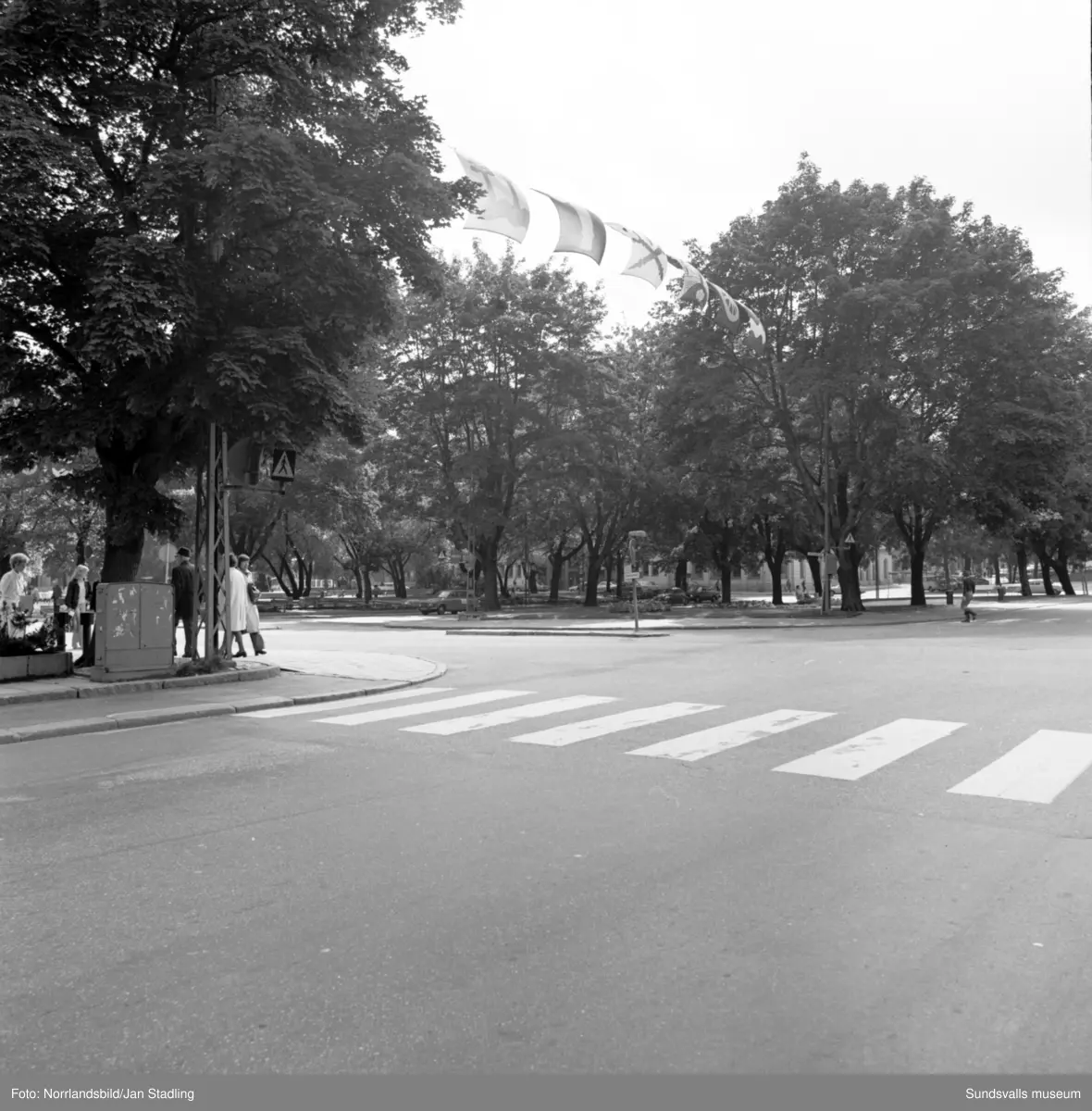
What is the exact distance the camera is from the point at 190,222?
1386 centimetres

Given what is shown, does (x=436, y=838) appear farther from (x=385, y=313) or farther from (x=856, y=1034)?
(x=385, y=313)

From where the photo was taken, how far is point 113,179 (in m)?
13.7

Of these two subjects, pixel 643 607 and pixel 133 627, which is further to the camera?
pixel 643 607

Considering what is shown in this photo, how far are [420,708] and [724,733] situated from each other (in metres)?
4.03

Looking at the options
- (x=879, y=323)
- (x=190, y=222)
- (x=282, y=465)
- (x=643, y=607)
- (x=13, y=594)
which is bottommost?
(x=643, y=607)

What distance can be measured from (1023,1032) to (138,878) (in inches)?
164

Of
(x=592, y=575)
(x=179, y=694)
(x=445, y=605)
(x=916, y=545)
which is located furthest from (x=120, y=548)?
(x=916, y=545)

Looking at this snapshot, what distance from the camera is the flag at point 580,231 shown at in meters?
16.5

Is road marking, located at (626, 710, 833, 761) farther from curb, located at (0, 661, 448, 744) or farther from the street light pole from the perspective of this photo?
the street light pole

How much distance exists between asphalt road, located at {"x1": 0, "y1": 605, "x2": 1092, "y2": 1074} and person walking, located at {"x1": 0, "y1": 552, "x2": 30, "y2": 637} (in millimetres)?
6171

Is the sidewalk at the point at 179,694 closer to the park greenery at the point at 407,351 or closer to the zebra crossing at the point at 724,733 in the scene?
the zebra crossing at the point at 724,733

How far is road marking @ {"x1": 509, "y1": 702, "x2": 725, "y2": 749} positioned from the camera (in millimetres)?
8594

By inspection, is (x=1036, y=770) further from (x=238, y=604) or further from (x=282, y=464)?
(x=238, y=604)

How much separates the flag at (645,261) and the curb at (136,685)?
11169 millimetres
